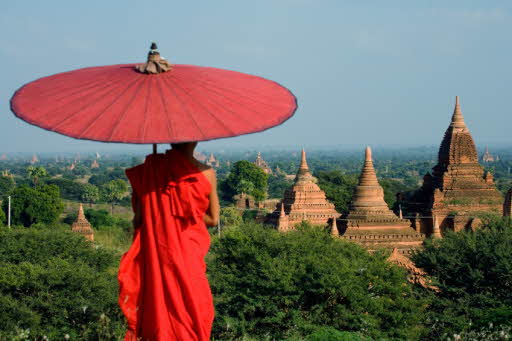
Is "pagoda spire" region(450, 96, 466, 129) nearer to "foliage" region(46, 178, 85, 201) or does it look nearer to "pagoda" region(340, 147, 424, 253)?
"pagoda" region(340, 147, 424, 253)

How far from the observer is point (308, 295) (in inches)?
664

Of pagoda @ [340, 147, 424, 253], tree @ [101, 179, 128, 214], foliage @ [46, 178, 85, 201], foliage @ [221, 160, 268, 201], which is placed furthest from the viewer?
foliage @ [46, 178, 85, 201]

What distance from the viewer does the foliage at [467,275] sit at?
16.8 meters

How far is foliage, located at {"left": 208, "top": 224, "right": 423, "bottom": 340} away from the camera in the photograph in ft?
52.1

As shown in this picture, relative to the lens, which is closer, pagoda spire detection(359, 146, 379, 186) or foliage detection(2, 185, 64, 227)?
pagoda spire detection(359, 146, 379, 186)

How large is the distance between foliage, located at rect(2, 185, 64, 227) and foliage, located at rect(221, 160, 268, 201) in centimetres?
2588

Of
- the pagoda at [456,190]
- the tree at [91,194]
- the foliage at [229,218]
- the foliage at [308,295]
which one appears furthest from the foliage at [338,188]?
the foliage at [308,295]

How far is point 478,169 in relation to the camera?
38.0 m

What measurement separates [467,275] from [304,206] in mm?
16817

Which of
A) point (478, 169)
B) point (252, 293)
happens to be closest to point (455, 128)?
point (478, 169)

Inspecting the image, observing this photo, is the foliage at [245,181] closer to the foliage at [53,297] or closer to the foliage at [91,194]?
the foliage at [91,194]

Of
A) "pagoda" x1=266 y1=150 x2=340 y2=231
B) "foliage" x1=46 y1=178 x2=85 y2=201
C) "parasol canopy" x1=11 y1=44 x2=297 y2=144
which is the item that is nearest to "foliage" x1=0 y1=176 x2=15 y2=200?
"foliage" x1=46 y1=178 x2=85 y2=201

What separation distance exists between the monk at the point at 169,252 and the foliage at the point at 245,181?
67409 mm

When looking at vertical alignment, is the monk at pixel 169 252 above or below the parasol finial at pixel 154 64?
below
